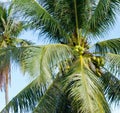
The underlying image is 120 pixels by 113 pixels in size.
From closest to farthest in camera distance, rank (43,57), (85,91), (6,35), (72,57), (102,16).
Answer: (43,57), (85,91), (72,57), (102,16), (6,35)

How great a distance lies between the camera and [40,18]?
1550cm

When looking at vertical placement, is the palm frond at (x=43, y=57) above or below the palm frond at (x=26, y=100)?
above

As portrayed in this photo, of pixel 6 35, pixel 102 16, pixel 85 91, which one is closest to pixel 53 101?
pixel 85 91

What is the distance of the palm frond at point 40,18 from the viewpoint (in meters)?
15.2

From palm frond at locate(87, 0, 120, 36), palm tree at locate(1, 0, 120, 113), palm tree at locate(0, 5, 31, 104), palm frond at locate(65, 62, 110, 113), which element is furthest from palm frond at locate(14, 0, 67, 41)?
palm tree at locate(0, 5, 31, 104)

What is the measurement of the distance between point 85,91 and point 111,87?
1.96m

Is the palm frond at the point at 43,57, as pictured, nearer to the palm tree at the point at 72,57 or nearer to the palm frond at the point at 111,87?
the palm tree at the point at 72,57

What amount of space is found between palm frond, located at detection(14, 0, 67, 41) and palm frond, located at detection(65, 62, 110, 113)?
5.20 feet

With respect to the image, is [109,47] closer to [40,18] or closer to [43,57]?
[40,18]

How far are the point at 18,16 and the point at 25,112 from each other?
2924 millimetres

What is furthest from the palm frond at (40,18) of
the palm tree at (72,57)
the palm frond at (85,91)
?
the palm frond at (85,91)

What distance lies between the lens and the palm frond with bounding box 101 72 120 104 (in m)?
15.2

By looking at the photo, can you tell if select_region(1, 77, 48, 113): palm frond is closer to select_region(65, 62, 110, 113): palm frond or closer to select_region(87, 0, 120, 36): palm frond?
select_region(65, 62, 110, 113): palm frond

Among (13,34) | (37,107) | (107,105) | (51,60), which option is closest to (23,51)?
(51,60)
